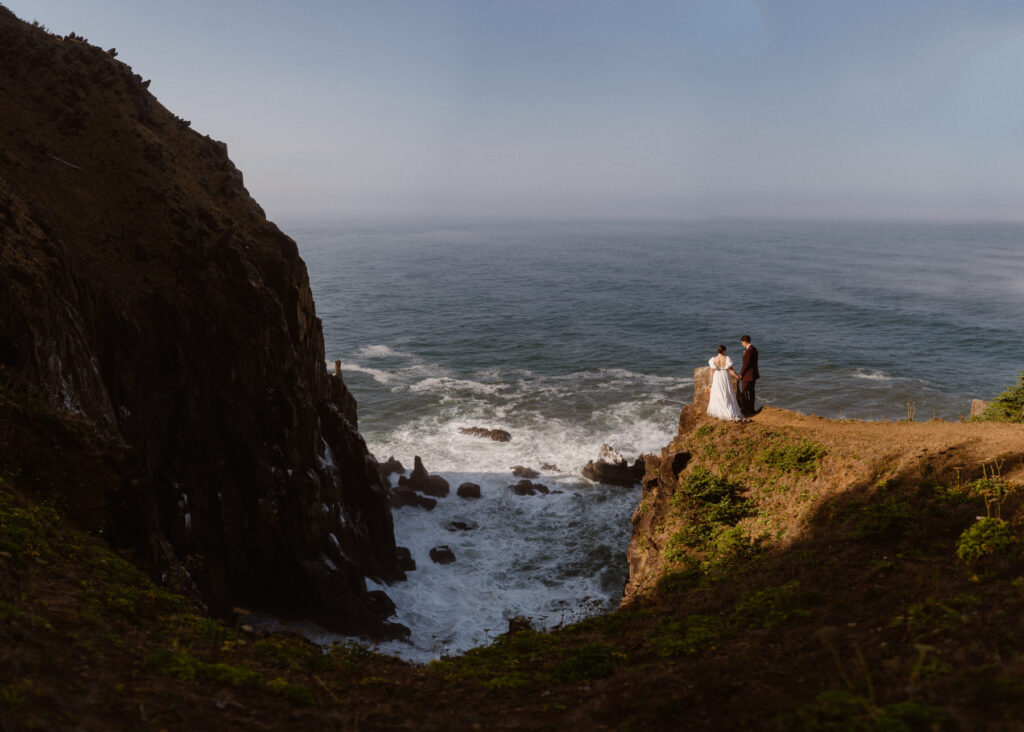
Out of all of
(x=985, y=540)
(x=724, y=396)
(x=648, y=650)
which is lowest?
(x=648, y=650)

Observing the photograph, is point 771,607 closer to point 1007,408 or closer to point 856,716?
point 856,716

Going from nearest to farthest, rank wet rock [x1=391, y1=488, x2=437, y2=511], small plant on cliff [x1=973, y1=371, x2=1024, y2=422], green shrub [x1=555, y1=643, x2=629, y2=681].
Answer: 1. green shrub [x1=555, y1=643, x2=629, y2=681]
2. small plant on cliff [x1=973, y1=371, x2=1024, y2=422]
3. wet rock [x1=391, y1=488, x2=437, y2=511]

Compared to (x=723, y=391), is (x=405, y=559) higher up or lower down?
lower down

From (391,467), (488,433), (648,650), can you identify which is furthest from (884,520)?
(488,433)

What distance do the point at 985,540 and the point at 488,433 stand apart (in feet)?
125

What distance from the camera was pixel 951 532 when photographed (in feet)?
38.0

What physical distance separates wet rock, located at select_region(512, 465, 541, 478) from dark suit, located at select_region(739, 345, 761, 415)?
21239 mm

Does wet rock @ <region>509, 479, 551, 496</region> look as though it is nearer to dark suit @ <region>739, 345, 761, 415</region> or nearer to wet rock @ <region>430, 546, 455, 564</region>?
wet rock @ <region>430, 546, 455, 564</region>

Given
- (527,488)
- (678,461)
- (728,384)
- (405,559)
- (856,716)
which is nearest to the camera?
(856,716)

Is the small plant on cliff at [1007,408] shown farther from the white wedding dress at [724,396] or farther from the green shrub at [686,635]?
the green shrub at [686,635]

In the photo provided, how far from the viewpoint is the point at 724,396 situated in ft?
66.0

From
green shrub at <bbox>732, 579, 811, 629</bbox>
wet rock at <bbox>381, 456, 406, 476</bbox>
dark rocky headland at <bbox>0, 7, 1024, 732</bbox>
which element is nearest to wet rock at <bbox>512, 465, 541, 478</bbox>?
wet rock at <bbox>381, 456, 406, 476</bbox>

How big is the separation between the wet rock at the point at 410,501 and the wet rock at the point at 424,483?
98 centimetres

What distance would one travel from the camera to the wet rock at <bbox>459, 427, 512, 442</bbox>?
4606 centimetres
